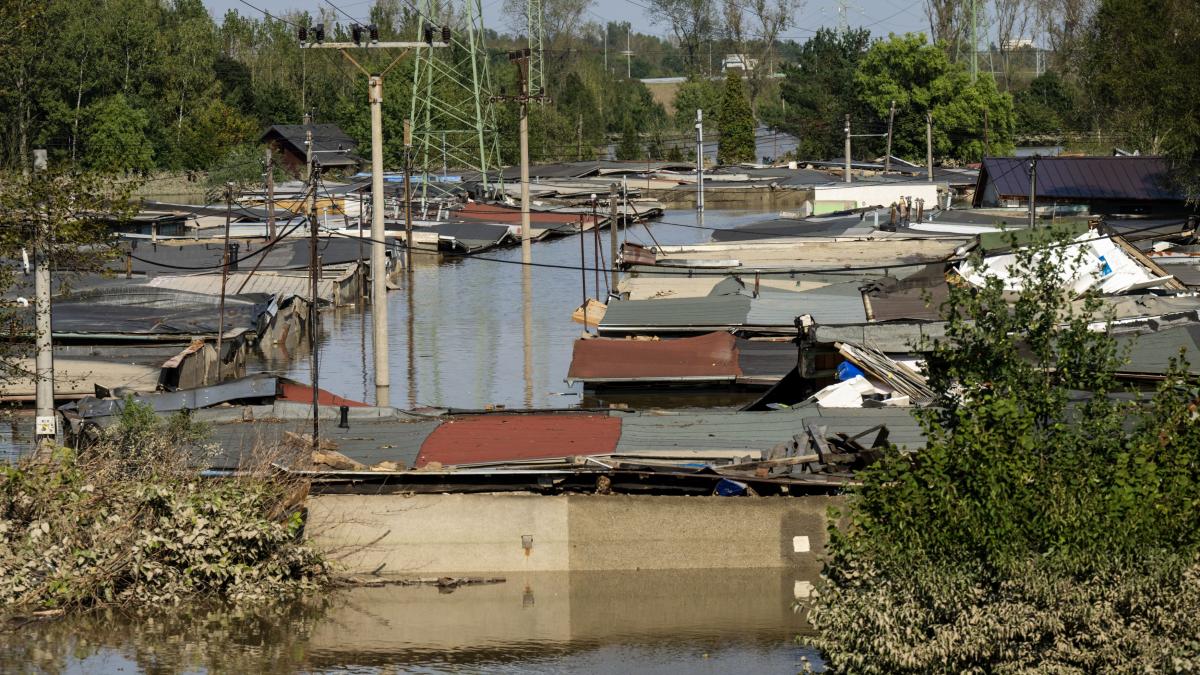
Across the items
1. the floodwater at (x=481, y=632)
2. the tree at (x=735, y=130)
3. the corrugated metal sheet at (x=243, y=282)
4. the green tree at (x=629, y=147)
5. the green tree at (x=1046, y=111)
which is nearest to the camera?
the floodwater at (x=481, y=632)

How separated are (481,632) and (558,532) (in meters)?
1.42

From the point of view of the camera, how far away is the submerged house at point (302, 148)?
260 feet

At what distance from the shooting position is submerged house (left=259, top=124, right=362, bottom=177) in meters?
79.2

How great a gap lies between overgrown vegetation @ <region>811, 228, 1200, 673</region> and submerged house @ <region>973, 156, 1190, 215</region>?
1470 inches

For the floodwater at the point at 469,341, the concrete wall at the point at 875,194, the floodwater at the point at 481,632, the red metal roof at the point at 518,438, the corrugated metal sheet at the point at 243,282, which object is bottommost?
the floodwater at the point at 481,632

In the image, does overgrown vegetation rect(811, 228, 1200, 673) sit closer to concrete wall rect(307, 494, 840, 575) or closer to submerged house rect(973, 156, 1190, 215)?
concrete wall rect(307, 494, 840, 575)

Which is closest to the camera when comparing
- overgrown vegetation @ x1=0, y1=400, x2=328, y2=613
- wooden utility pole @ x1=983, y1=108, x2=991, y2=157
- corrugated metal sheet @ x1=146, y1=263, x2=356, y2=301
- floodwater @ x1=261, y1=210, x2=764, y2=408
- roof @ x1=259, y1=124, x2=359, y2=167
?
overgrown vegetation @ x1=0, y1=400, x2=328, y2=613

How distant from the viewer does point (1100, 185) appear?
4781cm

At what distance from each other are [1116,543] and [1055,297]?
1.90m

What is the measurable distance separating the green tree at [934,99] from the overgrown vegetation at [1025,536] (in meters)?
69.7

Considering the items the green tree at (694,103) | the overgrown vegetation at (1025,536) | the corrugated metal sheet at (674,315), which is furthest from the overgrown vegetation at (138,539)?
the green tree at (694,103)

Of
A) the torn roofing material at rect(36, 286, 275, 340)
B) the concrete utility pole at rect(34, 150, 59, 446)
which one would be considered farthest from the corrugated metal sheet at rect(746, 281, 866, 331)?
the concrete utility pole at rect(34, 150, 59, 446)

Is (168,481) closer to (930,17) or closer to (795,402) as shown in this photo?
(795,402)

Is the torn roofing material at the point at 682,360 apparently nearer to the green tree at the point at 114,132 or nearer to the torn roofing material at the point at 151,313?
the torn roofing material at the point at 151,313
